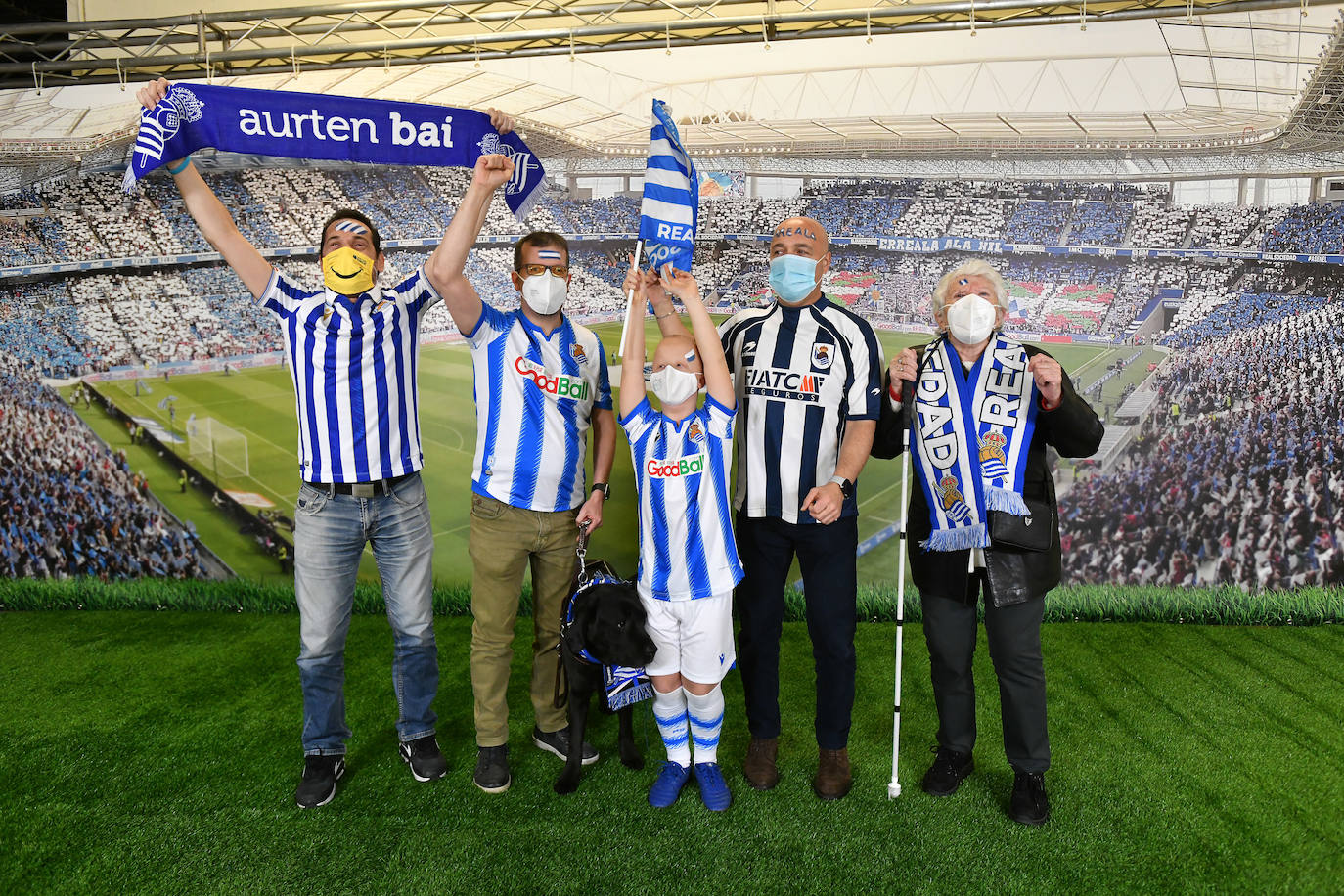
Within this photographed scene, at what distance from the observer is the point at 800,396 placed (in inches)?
100

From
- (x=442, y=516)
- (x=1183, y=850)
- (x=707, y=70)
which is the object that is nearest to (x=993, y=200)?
(x=707, y=70)

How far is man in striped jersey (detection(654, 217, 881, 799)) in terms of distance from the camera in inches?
99.7

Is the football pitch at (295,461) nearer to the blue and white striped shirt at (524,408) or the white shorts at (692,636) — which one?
the blue and white striped shirt at (524,408)


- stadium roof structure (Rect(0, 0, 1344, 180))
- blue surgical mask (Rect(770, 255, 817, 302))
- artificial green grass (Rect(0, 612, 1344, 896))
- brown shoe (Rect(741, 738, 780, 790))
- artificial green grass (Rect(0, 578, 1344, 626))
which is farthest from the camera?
artificial green grass (Rect(0, 578, 1344, 626))

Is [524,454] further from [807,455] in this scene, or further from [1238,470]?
[1238,470]

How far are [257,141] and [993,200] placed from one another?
376 cm

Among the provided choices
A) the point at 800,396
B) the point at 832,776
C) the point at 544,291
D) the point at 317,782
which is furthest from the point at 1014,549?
the point at 317,782

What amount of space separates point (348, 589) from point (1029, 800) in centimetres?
224

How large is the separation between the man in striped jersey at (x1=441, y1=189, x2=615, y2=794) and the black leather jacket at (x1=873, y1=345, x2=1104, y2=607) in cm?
99

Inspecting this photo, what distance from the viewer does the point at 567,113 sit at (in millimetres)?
4738

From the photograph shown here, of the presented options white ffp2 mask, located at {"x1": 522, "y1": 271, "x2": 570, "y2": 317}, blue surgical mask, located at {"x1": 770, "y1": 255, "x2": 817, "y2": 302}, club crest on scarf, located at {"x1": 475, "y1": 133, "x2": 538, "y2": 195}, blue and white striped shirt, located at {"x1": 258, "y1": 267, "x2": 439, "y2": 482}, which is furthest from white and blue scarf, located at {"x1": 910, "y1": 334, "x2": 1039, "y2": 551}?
blue and white striped shirt, located at {"x1": 258, "y1": 267, "x2": 439, "y2": 482}

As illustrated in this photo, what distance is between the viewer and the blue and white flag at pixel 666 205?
98.5 inches

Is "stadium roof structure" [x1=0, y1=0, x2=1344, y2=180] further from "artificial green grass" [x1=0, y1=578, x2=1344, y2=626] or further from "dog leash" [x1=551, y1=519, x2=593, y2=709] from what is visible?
"dog leash" [x1=551, y1=519, x2=593, y2=709]

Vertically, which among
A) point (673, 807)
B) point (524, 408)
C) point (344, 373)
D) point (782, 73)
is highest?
point (782, 73)
